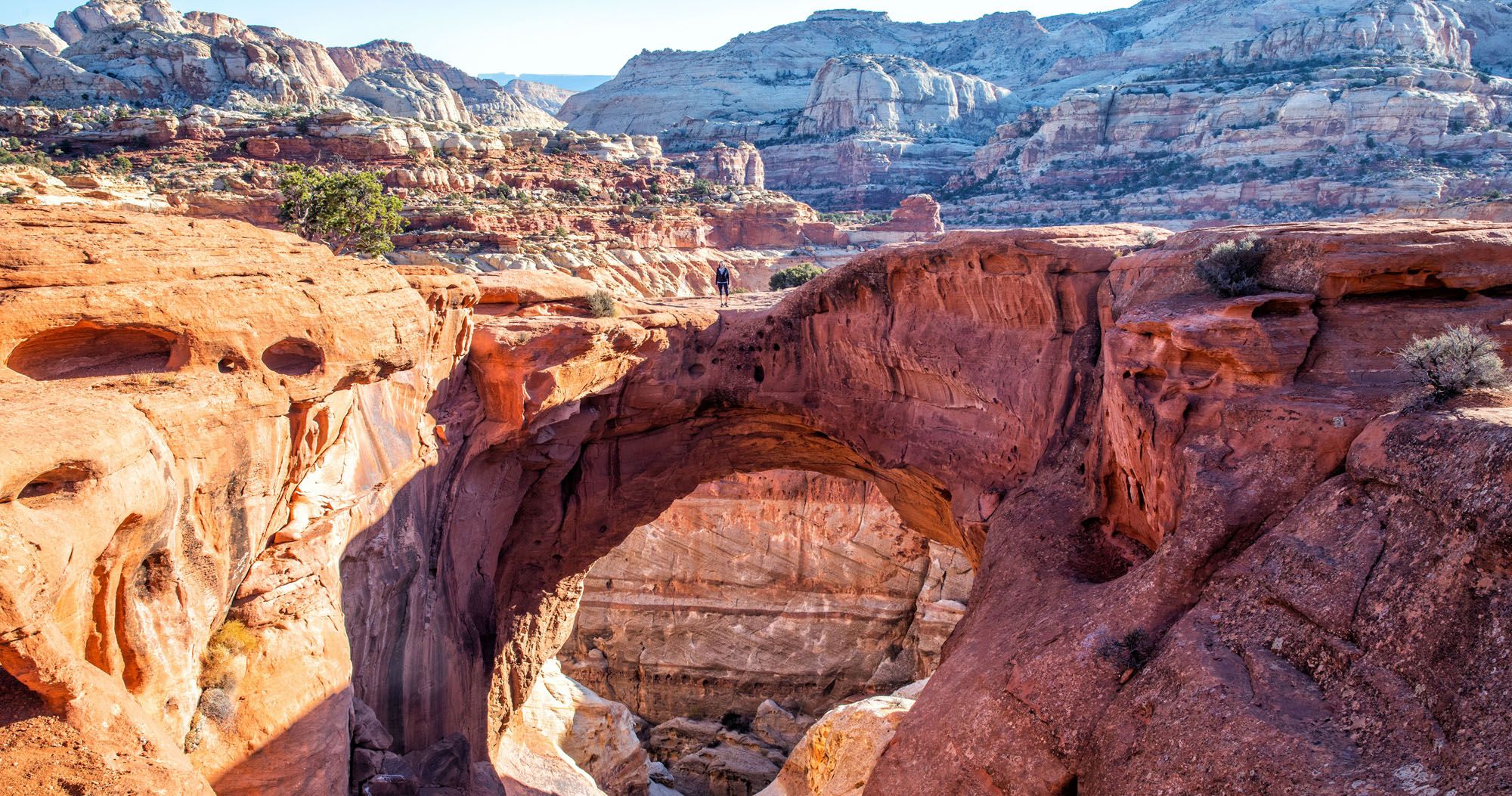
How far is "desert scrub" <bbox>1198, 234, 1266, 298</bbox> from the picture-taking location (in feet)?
34.7

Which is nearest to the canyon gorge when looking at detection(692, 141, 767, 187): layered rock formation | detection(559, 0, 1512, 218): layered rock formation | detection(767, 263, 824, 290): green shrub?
detection(767, 263, 824, 290): green shrub

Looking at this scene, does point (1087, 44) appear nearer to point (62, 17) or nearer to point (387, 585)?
point (62, 17)

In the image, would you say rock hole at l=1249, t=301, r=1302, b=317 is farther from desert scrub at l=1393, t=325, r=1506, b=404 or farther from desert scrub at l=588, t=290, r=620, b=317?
desert scrub at l=588, t=290, r=620, b=317

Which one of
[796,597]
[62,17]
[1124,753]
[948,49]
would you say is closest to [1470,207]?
[796,597]

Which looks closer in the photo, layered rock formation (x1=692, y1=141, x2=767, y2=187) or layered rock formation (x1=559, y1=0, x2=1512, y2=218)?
layered rock formation (x1=559, y1=0, x2=1512, y2=218)

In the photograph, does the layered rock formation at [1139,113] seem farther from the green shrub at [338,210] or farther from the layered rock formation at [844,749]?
the green shrub at [338,210]

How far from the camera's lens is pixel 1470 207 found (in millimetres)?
44219

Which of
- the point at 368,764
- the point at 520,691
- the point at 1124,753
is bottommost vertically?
the point at 520,691

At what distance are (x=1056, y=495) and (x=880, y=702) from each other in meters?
7.51

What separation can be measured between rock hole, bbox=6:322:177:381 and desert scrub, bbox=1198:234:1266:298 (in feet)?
35.1

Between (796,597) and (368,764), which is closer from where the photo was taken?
(368,764)

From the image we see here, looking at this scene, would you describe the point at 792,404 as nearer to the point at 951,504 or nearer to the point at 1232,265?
the point at 951,504

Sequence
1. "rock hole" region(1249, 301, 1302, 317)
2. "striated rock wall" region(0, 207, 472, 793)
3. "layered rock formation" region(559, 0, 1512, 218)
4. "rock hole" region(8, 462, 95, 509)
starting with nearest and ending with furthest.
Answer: "rock hole" region(8, 462, 95, 509)
"striated rock wall" region(0, 207, 472, 793)
"rock hole" region(1249, 301, 1302, 317)
"layered rock formation" region(559, 0, 1512, 218)

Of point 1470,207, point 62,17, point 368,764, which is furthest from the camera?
point 62,17
